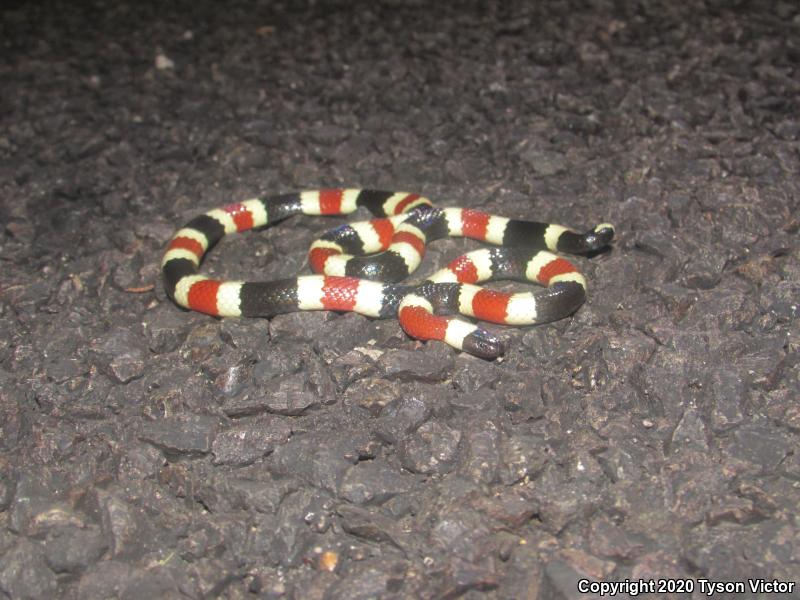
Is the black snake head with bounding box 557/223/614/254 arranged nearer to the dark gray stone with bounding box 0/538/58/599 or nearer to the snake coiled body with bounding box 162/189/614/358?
the snake coiled body with bounding box 162/189/614/358

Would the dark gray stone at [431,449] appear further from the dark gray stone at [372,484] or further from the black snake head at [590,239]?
the black snake head at [590,239]

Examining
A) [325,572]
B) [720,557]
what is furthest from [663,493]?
[325,572]

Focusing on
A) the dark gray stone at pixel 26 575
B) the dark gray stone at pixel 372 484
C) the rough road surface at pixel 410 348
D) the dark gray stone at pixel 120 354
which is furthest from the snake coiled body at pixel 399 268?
the dark gray stone at pixel 26 575

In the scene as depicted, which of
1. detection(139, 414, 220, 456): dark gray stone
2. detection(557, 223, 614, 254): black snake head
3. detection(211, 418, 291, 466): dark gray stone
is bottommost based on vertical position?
detection(139, 414, 220, 456): dark gray stone

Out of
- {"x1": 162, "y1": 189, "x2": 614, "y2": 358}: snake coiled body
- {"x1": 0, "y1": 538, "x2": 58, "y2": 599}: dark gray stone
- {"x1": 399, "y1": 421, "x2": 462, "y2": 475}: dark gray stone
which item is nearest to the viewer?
{"x1": 0, "y1": 538, "x2": 58, "y2": 599}: dark gray stone

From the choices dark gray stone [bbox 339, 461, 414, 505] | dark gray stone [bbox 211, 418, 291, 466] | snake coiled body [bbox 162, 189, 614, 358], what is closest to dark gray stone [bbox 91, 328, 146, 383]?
snake coiled body [bbox 162, 189, 614, 358]
